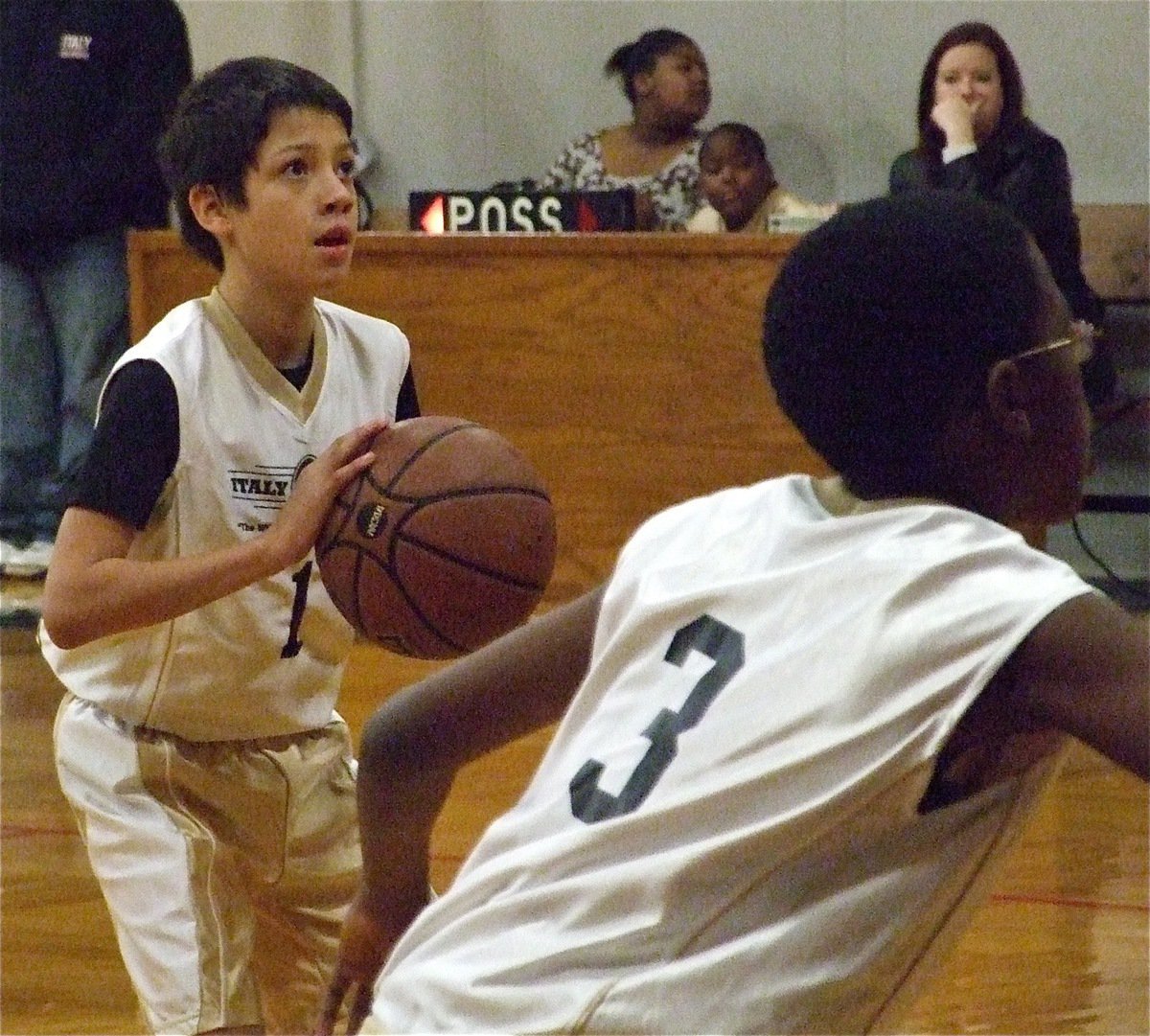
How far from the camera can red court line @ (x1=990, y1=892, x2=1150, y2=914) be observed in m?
3.97

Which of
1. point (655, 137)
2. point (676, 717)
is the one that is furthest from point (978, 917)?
point (655, 137)

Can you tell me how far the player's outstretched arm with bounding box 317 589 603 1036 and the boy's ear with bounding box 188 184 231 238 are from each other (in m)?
1.39

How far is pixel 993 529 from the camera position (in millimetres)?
1428

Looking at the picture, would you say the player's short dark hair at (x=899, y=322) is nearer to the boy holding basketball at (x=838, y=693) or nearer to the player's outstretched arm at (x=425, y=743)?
the boy holding basketball at (x=838, y=693)

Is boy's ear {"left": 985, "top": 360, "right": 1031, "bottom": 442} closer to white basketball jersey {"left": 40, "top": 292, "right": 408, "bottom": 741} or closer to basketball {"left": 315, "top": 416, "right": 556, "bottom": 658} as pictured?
A: basketball {"left": 315, "top": 416, "right": 556, "bottom": 658}

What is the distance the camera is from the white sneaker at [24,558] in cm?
699

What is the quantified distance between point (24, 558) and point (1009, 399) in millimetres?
5896

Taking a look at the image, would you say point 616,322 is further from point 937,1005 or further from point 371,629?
point 371,629

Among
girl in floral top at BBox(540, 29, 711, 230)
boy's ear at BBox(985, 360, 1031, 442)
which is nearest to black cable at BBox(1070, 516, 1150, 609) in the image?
girl in floral top at BBox(540, 29, 711, 230)

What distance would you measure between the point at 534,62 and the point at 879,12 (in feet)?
4.92

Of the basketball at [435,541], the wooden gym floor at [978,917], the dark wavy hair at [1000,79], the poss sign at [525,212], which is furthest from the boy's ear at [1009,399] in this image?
the poss sign at [525,212]

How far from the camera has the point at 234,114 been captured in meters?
2.97

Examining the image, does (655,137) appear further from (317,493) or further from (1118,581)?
(317,493)

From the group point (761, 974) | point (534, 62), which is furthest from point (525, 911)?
point (534, 62)
